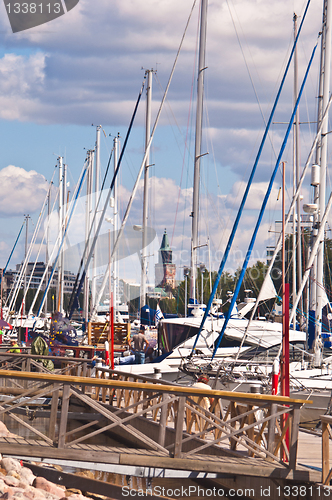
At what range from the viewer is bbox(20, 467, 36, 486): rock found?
10844 mm

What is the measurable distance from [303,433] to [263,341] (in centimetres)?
860

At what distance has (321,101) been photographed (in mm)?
22797

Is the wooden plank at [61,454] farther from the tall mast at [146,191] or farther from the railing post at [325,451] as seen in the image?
the tall mast at [146,191]

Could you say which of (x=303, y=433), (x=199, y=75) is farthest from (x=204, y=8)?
(x=303, y=433)

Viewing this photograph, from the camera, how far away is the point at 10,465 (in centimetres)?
1104

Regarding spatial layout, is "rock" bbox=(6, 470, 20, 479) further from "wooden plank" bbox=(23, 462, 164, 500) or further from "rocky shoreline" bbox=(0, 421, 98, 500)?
"wooden plank" bbox=(23, 462, 164, 500)

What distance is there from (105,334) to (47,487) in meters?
18.8

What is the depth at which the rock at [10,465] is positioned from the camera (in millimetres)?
10961

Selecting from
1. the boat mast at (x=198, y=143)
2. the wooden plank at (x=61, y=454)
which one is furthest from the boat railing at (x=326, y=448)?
the boat mast at (x=198, y=143)

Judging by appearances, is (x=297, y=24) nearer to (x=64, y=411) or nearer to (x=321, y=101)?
(x=321, y=101)

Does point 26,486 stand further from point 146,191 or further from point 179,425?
point 146,191

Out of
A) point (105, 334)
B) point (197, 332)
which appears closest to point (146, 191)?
point (105, 334)

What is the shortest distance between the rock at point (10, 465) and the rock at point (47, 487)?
0.44 meters

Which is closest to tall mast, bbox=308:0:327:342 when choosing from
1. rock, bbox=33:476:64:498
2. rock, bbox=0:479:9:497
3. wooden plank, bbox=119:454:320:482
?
wooden plank, bbox=119:454:320:482
